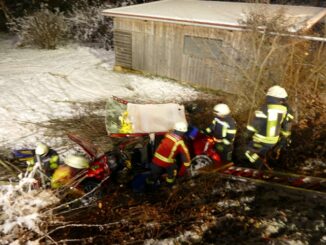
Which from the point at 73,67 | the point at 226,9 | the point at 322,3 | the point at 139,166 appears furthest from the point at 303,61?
the point at 322,3

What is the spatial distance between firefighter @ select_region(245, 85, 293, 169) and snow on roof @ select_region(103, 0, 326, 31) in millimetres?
3663

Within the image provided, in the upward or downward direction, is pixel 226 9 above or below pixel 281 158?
above

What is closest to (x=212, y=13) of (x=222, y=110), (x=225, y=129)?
(x=222, y=110)

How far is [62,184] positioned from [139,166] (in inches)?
78.3

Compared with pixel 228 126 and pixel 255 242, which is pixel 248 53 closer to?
pixel 228 126

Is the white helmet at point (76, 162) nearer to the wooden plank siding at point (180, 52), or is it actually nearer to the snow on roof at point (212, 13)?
the wooden plank siding at point (180, 52)

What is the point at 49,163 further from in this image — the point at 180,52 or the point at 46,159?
the point at 180,52

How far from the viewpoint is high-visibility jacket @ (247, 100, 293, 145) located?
6.33 meters

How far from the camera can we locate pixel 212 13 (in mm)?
12734

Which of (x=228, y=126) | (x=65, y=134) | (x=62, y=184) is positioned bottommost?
(x=65, y=134)

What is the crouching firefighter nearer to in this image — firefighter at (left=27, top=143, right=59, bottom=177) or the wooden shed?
firefighter at (left=27, top=143, right=59, bottom=177)

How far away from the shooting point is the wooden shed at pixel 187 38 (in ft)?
36.9

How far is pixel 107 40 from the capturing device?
1822cm

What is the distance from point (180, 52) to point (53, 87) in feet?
17.4
